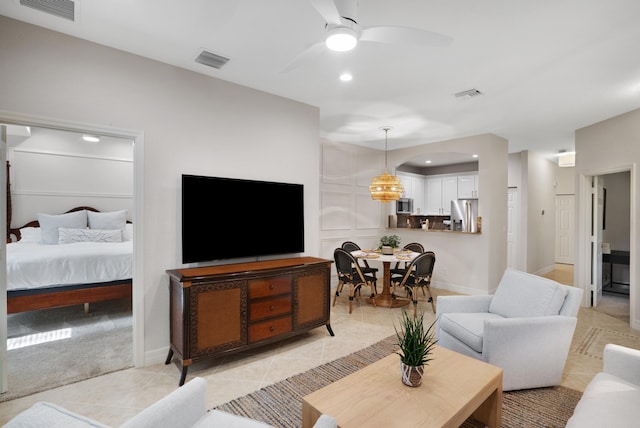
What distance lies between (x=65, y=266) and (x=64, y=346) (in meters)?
1.03

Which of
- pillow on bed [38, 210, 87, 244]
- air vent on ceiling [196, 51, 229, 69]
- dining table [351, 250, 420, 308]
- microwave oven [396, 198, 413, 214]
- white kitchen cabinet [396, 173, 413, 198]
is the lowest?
dining table [351, 250, 420, 308]

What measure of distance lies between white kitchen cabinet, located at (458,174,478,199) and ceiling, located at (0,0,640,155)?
10.7ft

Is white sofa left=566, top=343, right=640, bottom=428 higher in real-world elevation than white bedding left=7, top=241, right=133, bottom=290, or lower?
lower

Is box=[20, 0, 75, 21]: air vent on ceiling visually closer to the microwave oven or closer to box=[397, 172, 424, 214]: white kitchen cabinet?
box=[397, 172, 424, 214]: white kitchen cabinet

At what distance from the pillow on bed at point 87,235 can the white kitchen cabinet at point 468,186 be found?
773 centimetres

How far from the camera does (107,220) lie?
5570 mm

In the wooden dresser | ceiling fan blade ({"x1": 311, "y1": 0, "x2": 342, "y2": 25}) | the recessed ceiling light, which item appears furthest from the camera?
the recessed ceiling light

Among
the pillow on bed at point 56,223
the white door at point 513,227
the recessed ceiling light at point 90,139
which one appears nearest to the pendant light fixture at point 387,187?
the white door at point 513,227

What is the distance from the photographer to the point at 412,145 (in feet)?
20.8

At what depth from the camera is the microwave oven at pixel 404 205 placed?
792cm

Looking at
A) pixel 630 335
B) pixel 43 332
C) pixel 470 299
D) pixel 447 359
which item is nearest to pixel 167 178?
pixel 43 332

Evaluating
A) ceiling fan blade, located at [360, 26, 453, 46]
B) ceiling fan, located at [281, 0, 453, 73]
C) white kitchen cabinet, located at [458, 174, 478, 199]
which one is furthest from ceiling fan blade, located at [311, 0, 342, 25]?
white kitchen cabinet, located at [458, 174, 478, 199]

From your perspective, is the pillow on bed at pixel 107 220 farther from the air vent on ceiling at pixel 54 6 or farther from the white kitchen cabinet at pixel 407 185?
the white kitchen cabinet at pixel 407 185

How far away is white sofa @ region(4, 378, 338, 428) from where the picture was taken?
88 cm
